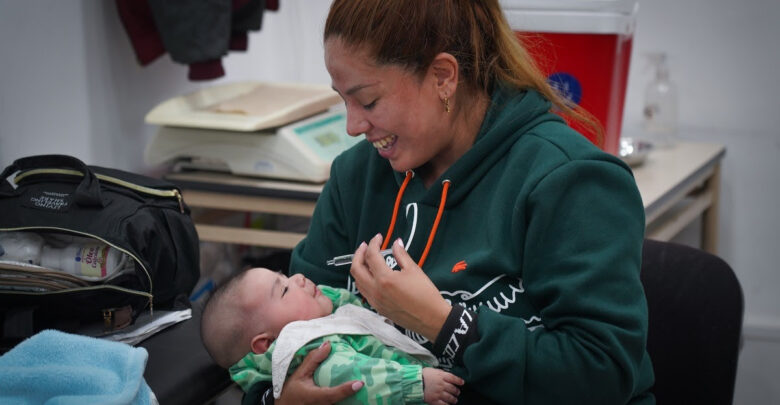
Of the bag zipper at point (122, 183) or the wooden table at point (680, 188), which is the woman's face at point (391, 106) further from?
the wooden table at point (680, 188)

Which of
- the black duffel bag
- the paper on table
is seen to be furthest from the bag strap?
the paper on table

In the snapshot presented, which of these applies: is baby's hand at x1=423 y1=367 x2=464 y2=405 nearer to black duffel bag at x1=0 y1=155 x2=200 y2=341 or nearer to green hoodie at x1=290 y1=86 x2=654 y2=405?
green hoodie at x1=290 y1=86 x2=654 y2=405

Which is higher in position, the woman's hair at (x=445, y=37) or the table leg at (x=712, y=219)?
the woman's hair at (x=445, y=37)

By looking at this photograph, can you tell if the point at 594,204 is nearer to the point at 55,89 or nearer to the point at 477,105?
the point at 477,105

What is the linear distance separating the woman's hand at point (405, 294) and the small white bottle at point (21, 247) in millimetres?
713

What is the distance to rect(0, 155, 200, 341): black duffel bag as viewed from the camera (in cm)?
161

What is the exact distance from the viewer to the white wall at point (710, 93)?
2.55 m

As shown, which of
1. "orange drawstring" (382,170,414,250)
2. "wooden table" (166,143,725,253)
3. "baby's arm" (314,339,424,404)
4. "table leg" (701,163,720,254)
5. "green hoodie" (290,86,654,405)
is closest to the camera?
"green hoodie" (290,86,654,405)

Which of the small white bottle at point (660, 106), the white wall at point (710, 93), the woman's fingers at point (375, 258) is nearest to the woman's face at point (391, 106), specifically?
the woman's fingers at point (375, 258)

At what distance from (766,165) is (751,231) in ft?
0.82

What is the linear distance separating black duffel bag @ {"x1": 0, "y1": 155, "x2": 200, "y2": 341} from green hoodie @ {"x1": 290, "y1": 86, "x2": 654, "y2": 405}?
0.58m

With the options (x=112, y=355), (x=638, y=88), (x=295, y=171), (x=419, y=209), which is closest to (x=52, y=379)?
(x=112, y=355)

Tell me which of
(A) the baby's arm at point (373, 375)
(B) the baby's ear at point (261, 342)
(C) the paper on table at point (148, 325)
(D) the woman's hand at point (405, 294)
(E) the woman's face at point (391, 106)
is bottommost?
(C) the paper on table at point (148, 325)

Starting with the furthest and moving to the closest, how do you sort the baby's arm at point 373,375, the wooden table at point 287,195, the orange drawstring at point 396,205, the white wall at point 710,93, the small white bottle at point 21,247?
the white wall at point 710,93 < the wooden table at point 287,195 < the small white bottle at point 21,247 < the orange drawstring at point 396,205 < the baby's arm at point 373,375
